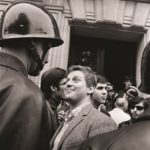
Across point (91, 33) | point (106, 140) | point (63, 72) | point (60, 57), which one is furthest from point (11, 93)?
point (91, 33)

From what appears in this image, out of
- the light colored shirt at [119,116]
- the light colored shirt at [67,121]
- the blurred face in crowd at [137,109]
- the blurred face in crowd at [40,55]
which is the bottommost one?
the light colored shirt at [119,116]

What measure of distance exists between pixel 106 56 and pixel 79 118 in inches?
291

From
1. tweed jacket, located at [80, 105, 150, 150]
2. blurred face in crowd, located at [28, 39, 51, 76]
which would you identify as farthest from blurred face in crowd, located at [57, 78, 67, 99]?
tweed jacket, located at [80, 105, 150, 150]

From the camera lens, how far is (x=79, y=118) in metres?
4.09

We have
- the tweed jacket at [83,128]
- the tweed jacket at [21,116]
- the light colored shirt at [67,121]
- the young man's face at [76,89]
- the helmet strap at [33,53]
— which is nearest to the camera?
the tweed jacket at [21,116]

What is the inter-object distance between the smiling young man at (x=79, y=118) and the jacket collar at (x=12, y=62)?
92 centimetres

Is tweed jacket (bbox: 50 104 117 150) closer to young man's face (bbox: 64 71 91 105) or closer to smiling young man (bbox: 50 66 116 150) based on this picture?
smiling young man (bbox: 50 66 116 150)

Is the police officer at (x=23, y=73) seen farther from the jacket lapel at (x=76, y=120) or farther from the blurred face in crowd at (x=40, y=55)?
the jacket lapel at (x=76, y=120)

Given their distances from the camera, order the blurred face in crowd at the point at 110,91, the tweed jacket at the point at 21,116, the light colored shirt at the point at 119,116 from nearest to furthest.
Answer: the tweed jacket at the point at 21,116 → the light colored shirt at the point at 119,116 → the blurred face in crowd at the point at 110,91

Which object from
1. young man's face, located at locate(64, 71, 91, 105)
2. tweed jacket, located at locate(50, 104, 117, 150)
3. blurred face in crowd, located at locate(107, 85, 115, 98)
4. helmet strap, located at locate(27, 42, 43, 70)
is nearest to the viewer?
helmet strap, located at locate(27, 42, 43, 70)

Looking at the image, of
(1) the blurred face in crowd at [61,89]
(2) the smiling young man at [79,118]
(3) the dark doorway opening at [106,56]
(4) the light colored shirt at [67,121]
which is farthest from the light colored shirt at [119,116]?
(3) the dark doorway opening at [106,56]

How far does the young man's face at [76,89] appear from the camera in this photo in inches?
172

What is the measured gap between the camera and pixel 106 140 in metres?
2.24

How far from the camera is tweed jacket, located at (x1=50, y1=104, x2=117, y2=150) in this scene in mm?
3900
